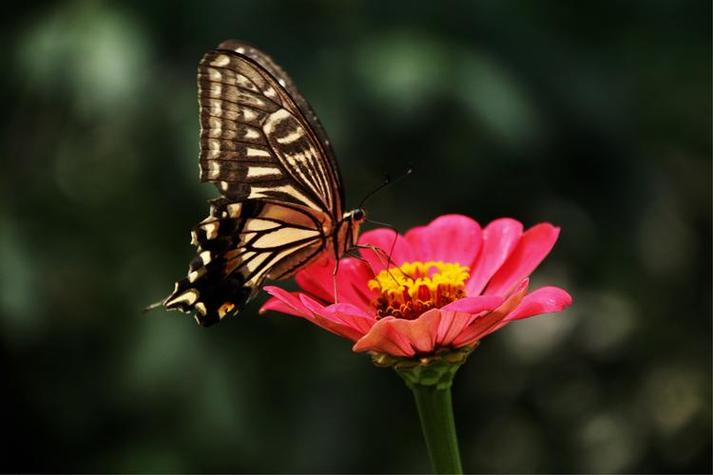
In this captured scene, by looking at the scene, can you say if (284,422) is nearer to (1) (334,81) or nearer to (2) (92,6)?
(1) (334,81)

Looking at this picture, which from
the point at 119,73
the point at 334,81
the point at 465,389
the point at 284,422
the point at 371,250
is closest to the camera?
the point at 371,250

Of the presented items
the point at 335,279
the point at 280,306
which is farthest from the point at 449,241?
the point at 280,306

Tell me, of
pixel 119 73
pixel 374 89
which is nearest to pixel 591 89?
pixel 374 89

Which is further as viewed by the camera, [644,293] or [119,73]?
[644,293]

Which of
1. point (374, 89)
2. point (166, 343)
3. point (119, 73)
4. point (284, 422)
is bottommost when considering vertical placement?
point (284, 422)

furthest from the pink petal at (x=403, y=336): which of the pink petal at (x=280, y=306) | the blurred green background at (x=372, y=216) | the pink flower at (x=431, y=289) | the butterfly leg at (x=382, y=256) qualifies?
the blurred green background at (x=372, y=216)

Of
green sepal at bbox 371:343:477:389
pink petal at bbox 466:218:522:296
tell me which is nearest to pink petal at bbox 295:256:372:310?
pink petal at bbox 466:218:522:296

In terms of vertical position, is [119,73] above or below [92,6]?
below
